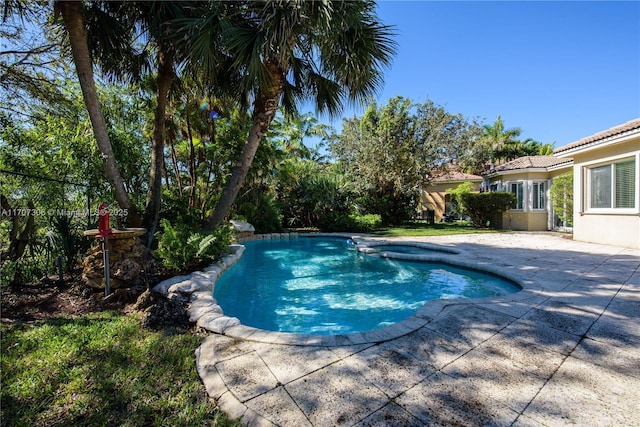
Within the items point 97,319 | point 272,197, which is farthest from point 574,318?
point 272,197

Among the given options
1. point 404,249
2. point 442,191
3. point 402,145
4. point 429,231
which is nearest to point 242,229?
point 404,249

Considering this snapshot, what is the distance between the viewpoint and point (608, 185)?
415 inches

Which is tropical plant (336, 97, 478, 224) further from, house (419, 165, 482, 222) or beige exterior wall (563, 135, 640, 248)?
beige exterior wall (563, 135, 640, 248)

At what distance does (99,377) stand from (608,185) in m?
15.4

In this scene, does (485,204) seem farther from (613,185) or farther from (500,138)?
(500,138)

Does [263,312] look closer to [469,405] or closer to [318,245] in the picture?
[469,405]

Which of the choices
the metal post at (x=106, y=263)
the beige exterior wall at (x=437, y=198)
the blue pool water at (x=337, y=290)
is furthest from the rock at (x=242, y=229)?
the beige exterior wall at (x=437, y=198)

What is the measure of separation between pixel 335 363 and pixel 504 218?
19.5 meters

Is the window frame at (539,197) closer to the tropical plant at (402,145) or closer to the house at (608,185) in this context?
the tropical plant at (402,145)

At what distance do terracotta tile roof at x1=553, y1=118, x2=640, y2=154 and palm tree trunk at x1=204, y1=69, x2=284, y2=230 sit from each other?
11.5 meters

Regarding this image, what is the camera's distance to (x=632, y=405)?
7.27ft

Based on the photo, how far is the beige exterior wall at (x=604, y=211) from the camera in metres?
9.52

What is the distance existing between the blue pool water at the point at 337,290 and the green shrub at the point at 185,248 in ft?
2.41

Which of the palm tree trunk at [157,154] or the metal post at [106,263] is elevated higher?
the palm tree trunk at [157,154]
